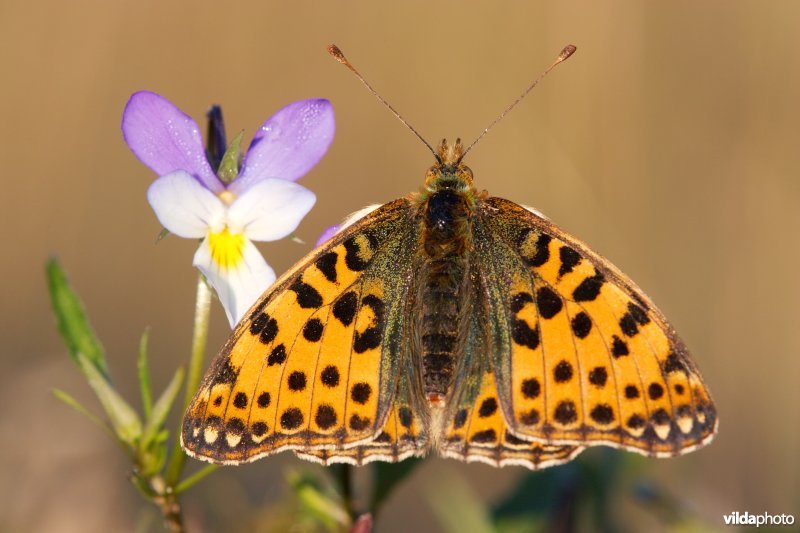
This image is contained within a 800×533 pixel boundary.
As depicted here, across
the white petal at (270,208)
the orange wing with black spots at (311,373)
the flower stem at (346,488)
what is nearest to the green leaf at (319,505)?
the flower stem at (346,488)

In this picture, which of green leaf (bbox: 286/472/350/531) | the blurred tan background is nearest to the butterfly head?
green leaf (bbox: 286/472/350/531)

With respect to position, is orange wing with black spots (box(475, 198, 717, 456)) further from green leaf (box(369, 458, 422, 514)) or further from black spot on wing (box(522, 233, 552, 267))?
green leaf (box(369, 458, 422, 514))

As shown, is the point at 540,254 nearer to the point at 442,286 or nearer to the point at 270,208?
the point at 442,286

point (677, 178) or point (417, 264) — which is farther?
point (677, 178)

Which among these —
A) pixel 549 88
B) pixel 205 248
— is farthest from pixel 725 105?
pixel 205 248

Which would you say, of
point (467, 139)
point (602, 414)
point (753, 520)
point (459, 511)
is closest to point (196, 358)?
point (602, 414)

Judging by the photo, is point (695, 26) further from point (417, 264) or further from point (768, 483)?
point (417, 264)
